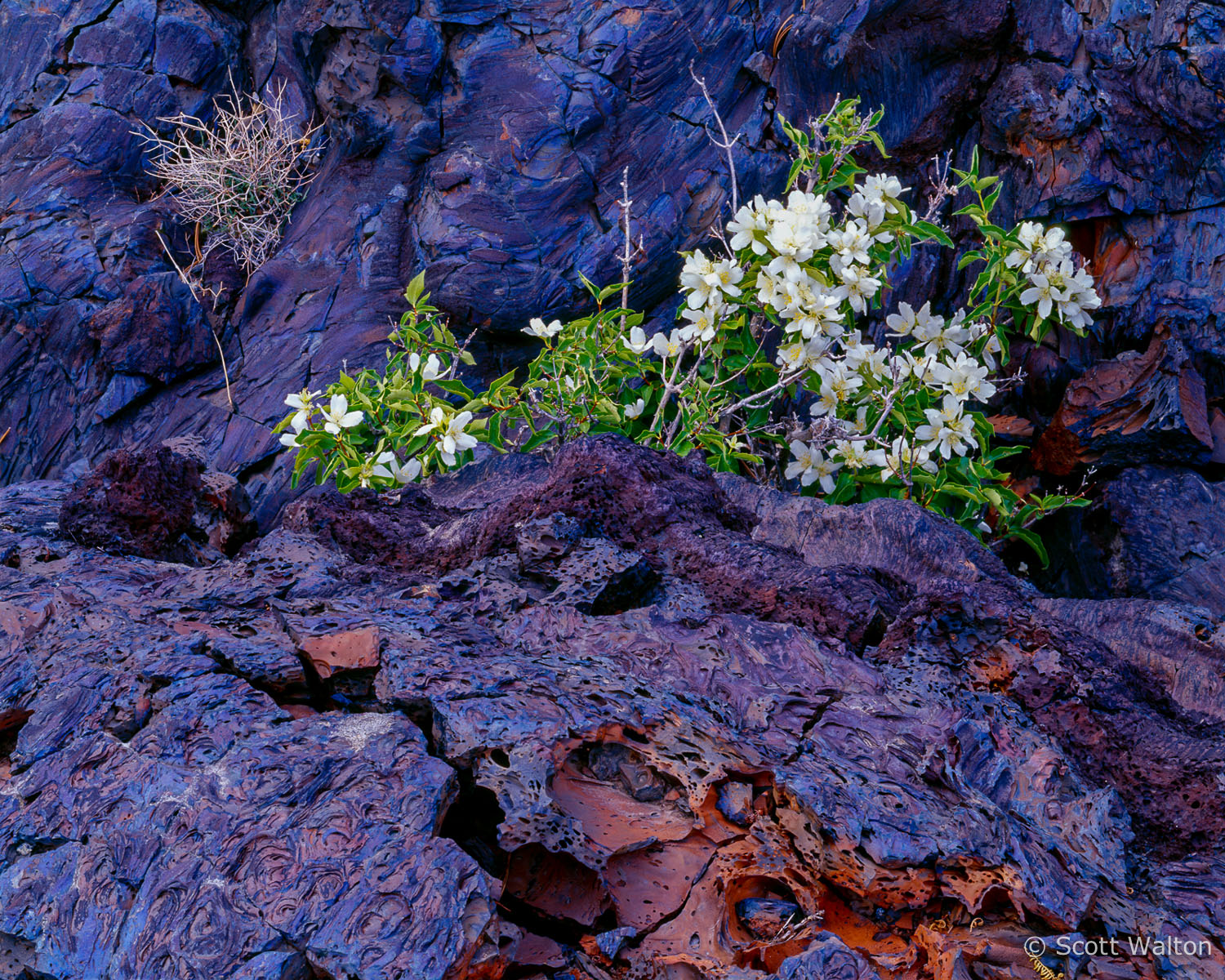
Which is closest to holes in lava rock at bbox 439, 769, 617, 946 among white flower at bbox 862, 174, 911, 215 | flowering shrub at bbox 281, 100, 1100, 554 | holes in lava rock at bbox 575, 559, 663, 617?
holes in lava rock at bbox 575, 559, 663, 617

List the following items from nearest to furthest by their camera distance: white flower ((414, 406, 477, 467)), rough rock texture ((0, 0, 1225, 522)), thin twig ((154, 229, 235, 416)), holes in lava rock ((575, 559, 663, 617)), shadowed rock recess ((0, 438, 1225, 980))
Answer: shadowed rock recess ((0, 438, 1225, 980))
holes in lava rock ((575, 559, 663, 617))
white flower ((414, 406, 477, 467))
rough rock texture ((0, 0, 1225, 522))
thin twig ((154, 229, 235, 416))

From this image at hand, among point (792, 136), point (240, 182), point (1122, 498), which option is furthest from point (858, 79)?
point (240, 182)

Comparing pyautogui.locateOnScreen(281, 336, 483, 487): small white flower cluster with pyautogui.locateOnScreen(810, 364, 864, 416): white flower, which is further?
pyautogui.locateOnScreen(810, 364, 864, 416): white flower

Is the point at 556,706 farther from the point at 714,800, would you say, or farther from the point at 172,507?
the point at 172,507

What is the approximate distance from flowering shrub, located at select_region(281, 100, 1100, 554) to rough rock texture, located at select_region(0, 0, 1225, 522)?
2.64ft

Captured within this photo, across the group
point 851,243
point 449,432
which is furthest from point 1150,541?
point 449,432

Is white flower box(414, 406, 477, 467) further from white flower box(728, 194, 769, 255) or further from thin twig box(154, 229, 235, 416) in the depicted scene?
thin twig box(154, 229, 235, 416)

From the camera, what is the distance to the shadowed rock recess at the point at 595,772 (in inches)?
60.1

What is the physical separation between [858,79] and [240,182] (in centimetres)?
319

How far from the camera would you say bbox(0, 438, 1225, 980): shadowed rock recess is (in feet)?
5.01

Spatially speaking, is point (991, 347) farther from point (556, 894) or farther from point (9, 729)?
point (9, 729)

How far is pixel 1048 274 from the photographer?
3.56 metres

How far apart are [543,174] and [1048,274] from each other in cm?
228

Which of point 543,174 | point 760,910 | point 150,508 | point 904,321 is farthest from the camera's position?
point 543,174
